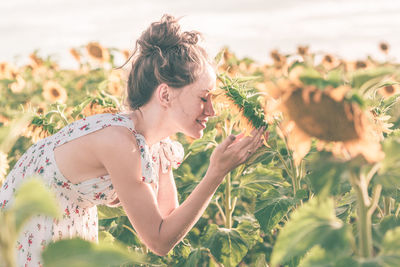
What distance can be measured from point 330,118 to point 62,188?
4.57ft

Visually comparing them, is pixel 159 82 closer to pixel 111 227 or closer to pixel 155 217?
pixel 155 217

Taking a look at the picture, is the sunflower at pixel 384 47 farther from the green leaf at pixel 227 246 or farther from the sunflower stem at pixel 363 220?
the sunflower stem at pixel 363 220

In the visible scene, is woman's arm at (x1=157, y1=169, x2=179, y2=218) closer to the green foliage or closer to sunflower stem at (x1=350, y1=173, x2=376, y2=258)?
the green foliage

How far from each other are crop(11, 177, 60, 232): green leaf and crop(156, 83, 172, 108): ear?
4.04ft

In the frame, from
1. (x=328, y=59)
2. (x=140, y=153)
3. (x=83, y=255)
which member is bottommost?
(x=328, y=59)

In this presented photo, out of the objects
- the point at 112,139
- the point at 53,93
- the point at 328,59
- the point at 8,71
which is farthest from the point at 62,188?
the point at 328,59

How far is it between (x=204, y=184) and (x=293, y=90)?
0.93 meters

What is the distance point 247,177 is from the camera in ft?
7.48

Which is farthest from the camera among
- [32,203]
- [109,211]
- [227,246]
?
[109,211]

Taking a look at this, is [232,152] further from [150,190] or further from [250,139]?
[150,190]

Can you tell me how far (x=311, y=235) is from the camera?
850 mm

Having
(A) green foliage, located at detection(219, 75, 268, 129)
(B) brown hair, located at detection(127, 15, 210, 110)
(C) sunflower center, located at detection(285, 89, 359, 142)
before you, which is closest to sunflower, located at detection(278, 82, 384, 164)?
(C) sunflower center, located at detection(285, 89, 359, 142)

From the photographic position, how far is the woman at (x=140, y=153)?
1.78 metres

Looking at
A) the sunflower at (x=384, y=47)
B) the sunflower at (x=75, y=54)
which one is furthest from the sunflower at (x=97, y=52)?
the sunflower at (x=384, y=47)
